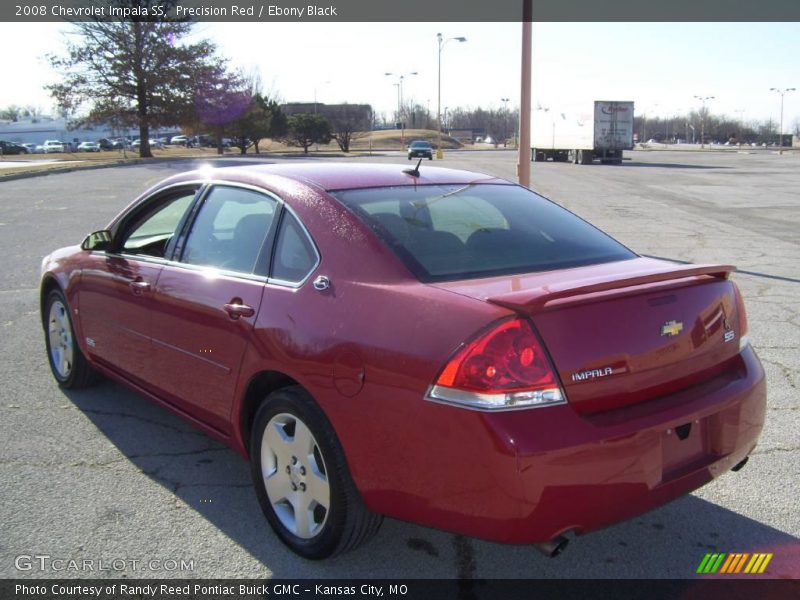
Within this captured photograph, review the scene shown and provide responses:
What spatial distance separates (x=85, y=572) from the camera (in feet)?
9.95

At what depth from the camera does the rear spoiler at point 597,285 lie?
258 cm

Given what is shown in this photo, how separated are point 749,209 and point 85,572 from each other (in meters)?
19.3

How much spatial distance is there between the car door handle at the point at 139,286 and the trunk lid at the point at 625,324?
199cm

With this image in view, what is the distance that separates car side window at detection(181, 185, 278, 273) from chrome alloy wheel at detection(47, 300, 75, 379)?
5.62 ft

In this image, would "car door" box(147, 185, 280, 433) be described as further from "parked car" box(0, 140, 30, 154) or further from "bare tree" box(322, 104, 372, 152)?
"parked car" box(0, 140, 30, 154)

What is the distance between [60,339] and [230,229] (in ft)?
7.28

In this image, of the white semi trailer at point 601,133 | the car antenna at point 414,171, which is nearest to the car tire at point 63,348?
the car antenna at point 414,171

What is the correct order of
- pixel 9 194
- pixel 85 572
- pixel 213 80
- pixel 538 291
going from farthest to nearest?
pixel 213 80 < pixel 9 194 < pixel 85 572 < pixel 538 291

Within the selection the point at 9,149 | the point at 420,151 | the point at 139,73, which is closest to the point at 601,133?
the point at 420,151

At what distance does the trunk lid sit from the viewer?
2.56 meters

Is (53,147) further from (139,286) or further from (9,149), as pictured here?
(139,286)

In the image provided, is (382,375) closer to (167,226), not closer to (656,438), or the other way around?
(656,438)

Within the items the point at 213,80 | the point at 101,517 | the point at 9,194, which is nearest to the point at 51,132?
the point at 213,80

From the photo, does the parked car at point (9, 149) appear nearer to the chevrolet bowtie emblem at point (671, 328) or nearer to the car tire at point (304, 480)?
the car tire at point (304, 480)
